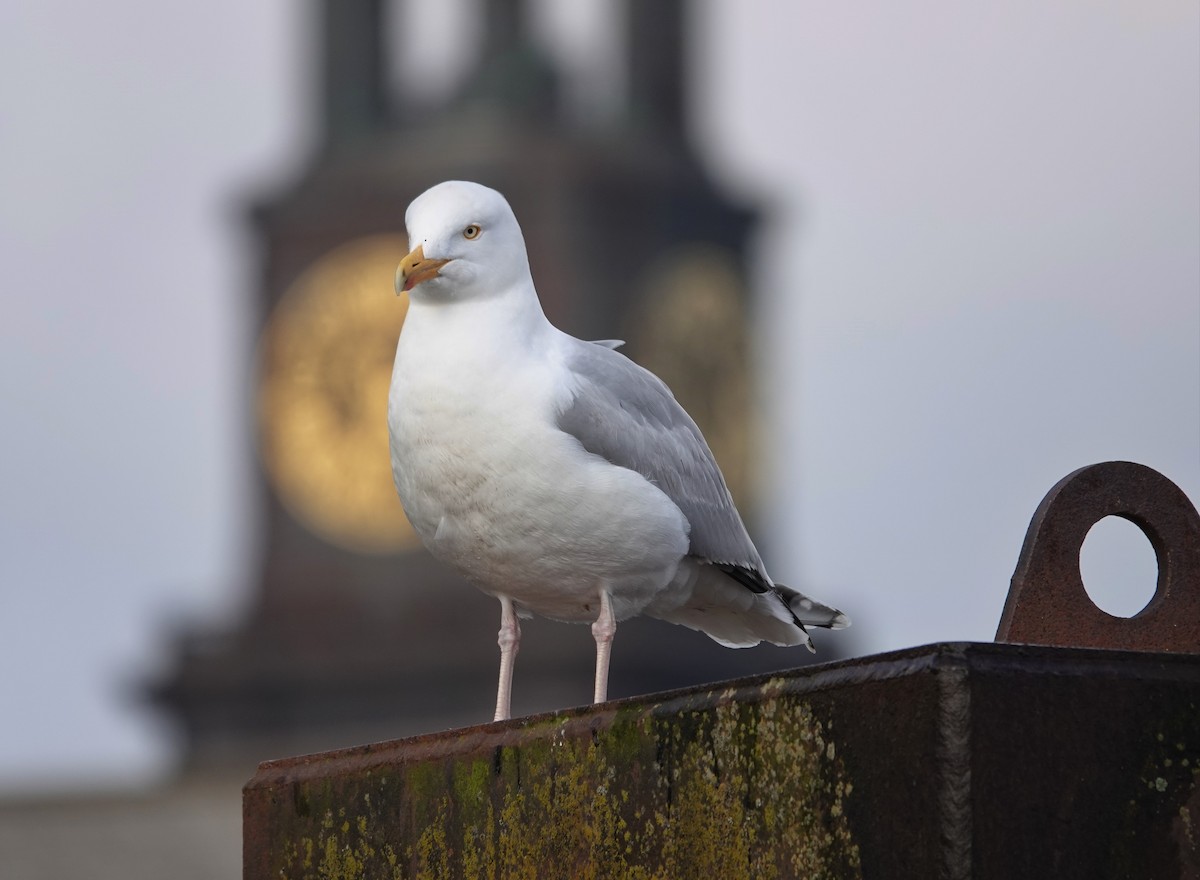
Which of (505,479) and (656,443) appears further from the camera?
(656,443)

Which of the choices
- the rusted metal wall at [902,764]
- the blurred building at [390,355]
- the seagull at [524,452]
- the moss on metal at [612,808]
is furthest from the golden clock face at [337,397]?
the rusted metal wall at [902,764]

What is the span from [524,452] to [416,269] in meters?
0.37

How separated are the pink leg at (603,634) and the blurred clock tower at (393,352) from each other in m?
37.5

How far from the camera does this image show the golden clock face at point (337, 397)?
4266 cm

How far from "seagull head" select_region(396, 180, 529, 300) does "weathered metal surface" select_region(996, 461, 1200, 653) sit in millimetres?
1798

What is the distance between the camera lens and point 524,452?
18.0 feet

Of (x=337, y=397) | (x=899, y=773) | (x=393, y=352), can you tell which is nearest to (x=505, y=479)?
(x=899, y=773)

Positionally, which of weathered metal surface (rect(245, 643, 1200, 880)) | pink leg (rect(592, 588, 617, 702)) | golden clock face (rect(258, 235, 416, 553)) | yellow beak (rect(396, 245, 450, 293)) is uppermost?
golden clock face (rect(258, 235, 416, 553))

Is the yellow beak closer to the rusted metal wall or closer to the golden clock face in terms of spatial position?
the rusted metal wall

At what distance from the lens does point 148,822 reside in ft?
133

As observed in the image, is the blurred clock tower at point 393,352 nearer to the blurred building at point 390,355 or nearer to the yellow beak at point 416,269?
the blurred building at point 390,355

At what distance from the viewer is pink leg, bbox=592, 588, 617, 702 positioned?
5.66 m

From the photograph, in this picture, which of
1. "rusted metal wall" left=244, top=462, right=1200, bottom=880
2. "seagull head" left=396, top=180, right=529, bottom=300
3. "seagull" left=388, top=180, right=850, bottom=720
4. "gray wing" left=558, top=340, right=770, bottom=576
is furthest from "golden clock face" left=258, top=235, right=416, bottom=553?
"rusted metal wall" left=244, top=462, right=1200, bottom=880

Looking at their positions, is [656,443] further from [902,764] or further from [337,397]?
[337,397]
